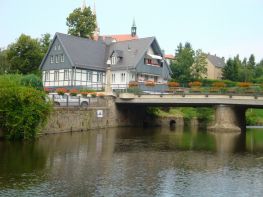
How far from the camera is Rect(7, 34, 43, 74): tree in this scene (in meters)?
80.4

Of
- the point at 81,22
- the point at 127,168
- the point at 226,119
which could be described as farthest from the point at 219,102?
the point at 81,22

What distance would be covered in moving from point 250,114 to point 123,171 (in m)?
62.5

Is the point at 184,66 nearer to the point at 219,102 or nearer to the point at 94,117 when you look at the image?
the point at 219,102

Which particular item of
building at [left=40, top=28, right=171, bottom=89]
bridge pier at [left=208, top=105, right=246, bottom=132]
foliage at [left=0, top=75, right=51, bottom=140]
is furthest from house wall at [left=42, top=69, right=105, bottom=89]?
foliage at [left=0, top=75, right=51, bottom=140]

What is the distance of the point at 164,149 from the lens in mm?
35844

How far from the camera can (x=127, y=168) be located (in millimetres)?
25812

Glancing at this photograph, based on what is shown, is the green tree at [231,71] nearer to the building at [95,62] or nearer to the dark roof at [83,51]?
the building at [95,62]

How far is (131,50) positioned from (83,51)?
314 inches

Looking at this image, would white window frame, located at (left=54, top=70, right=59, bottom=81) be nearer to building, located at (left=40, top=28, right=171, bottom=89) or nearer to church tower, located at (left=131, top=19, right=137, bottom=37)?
building, located at (left=40, top=28, right=171, bottom=89)

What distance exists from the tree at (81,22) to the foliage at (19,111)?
159 feet

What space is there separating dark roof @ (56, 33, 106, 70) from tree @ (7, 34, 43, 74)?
10211 mm

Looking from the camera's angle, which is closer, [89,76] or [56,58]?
[89,76]

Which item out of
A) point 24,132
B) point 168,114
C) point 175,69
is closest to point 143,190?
point 24,132

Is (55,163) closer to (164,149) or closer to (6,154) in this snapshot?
(6,154)
